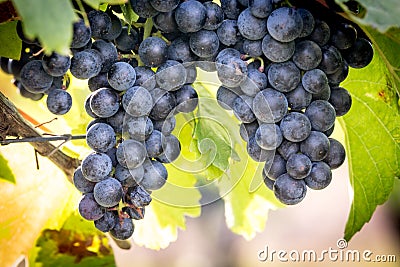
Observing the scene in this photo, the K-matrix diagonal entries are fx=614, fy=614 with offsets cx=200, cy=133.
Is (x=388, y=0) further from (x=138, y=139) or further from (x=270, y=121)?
(x=138, y=139)

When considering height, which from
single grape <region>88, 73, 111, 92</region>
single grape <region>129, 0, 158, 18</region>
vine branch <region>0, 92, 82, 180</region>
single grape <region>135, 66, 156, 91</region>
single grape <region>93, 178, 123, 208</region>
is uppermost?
single grape <region>129, 0, 158, 18</region>

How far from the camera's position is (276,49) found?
2.47 ft

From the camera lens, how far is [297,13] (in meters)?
0.74

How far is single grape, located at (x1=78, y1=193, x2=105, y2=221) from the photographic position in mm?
786

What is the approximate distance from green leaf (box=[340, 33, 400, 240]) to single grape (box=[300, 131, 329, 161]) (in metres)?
0.22

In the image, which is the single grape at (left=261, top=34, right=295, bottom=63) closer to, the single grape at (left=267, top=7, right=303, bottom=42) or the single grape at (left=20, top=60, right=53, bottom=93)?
the single grape at (left=267, top=7, right=303, bottom=42)

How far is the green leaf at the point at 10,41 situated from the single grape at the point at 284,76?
35 centimetres

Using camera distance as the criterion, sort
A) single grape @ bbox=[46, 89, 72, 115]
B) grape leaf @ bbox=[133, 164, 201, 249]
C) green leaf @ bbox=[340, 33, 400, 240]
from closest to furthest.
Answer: single grape @ bbox=[46, 89, 72, 115] < green leaf @ bbox=[340, 33, 400, 240] < grape leaf @ bbox=[133, 164, 201, 249]

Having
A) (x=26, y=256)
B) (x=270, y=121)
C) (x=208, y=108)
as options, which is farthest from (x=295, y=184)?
(x=26, y=256)

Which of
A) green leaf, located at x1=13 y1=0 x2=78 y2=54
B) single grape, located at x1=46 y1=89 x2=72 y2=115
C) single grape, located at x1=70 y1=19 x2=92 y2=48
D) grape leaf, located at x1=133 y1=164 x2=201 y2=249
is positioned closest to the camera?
green leaf, located at x1=13 y1=0 x2=78 y2=54

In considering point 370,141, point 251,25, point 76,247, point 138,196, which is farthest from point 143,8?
point 76,247

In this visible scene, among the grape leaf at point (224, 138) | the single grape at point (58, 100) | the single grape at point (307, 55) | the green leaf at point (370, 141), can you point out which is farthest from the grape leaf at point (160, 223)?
the single grape at point (307, 55)

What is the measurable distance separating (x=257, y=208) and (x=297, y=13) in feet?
2.24

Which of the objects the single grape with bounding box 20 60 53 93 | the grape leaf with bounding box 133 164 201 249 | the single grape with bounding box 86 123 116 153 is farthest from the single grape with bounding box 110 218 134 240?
the grape leaf with bounding box 133 164 201 249
